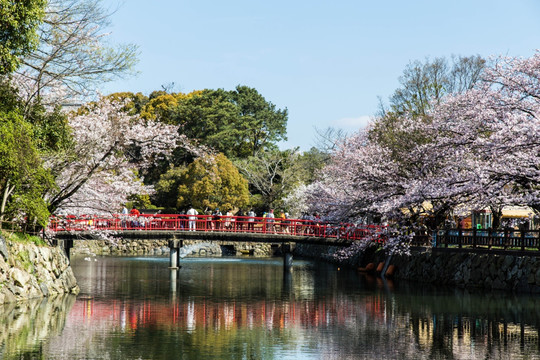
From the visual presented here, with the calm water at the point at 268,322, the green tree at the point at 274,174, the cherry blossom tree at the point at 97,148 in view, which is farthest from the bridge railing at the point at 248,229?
the green tree at the point at 274,174

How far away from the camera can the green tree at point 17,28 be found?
20.5 metres

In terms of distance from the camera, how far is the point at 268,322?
69.6ft

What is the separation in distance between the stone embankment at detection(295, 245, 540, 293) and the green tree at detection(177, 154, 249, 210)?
2031cm

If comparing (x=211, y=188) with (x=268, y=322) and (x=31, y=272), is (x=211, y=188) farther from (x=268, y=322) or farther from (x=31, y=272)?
(x=268, y=322)

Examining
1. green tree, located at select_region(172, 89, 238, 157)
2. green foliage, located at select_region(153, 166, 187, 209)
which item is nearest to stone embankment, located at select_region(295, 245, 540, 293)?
green foliage, located at select_region(153, 166, 187, 209)

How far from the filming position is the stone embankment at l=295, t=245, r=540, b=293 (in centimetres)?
2880

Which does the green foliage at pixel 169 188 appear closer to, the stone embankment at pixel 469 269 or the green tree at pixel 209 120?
the green tree at pixel 209 120

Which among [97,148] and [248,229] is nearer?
[97,148]

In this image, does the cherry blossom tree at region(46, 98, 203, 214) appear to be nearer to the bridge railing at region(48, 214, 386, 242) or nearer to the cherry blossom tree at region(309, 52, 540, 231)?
the bridge railing at region(48, 214, 386, 242)

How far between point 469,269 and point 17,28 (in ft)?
70.4

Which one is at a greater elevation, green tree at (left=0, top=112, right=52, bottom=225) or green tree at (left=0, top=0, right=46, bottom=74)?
green tree at (left=0, top=0, right=46, bottom=74)

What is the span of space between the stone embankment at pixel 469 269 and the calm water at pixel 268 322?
165cm

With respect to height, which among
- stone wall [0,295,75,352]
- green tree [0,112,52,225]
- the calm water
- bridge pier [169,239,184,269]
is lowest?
the calm water

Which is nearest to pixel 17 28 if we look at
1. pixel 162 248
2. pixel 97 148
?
pixel 97 148
